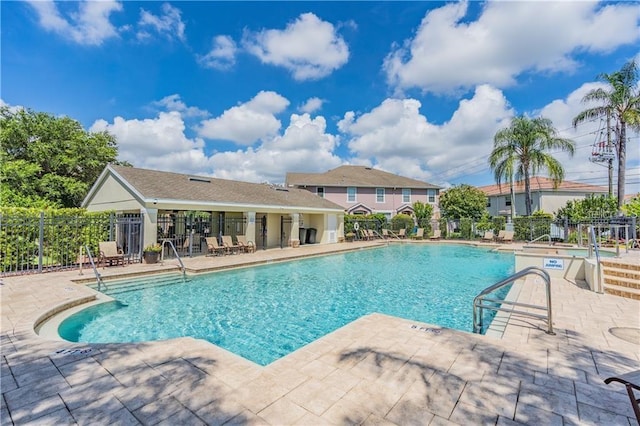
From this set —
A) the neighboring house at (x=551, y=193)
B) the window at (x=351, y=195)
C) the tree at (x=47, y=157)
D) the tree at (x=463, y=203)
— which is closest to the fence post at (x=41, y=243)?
the tree at (x=47, y=157)

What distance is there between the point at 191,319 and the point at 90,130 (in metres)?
27.7

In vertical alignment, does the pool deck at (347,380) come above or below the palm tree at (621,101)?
below

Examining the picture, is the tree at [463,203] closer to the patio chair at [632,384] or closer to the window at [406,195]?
the window at [406,195]

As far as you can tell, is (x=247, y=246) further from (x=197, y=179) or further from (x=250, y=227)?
(x=197, y=179)

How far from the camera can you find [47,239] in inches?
447

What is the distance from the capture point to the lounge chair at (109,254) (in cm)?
1181

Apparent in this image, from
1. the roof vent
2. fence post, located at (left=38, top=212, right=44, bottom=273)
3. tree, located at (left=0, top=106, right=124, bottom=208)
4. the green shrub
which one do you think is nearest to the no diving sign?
fence post, located at (left=38, top=212, right=44, bottom=273)

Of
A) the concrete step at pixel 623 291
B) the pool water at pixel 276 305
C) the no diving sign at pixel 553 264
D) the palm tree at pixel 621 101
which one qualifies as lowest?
the pool water at pixel 276 305

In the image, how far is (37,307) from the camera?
21.3 ft

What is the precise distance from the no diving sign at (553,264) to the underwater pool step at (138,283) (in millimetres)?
12872

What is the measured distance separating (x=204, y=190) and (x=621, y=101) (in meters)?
29.0

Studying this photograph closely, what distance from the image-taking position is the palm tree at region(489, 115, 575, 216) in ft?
82.3

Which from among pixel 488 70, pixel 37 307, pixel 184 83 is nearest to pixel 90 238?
pixel 37 307

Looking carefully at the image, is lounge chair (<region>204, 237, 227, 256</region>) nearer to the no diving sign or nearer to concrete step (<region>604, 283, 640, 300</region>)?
the no diving sign
